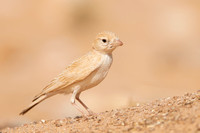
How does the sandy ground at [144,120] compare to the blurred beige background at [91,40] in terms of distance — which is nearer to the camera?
the sandy ground at [144,120]

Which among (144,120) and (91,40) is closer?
(144,120)

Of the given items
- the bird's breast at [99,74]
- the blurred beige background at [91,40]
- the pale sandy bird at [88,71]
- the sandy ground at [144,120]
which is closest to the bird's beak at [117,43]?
the pale sandy bird at [88,71]

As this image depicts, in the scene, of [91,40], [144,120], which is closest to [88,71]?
[144,120]

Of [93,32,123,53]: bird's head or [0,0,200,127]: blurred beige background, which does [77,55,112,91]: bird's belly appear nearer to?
[93,32,123,53]: bird's head

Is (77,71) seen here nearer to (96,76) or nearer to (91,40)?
(96,76)

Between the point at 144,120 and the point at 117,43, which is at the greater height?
the point at 117,43

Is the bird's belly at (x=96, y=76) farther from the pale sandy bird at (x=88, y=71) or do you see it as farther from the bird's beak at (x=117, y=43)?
the bird's beak at (x=117, y=43)
